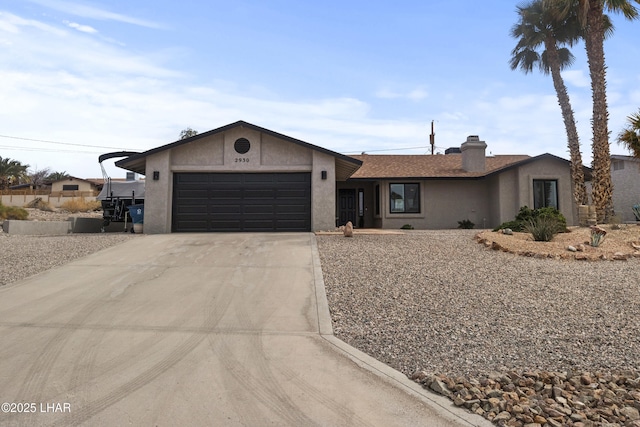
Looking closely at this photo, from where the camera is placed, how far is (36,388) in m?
4.21

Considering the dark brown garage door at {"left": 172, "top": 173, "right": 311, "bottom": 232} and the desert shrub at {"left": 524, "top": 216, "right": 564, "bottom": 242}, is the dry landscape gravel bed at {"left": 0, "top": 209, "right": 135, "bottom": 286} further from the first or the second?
the desert shrub at {"left": 524, "top": 216, "right": 564, "bottom": 242}

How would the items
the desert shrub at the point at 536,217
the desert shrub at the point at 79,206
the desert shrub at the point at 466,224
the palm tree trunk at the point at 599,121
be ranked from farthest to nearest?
the desert shrub at the point at 79,206, the desert shrub at the point at 466,224, the palm tree trunk at the point at 599,121, the desert shrub at the point at 536,217

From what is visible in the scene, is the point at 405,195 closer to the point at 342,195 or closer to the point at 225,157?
the point at 342,195

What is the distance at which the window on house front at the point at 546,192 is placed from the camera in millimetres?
19844

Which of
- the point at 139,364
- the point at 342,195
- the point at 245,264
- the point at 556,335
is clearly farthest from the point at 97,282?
the point at 342,195

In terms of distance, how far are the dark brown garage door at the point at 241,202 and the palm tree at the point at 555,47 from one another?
36.2 feet

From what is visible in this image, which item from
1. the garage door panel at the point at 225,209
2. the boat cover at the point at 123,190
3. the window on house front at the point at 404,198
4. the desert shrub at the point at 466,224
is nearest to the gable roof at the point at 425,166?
the window on house front at the point at 404,198

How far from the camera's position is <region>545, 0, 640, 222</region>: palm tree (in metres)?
16.1

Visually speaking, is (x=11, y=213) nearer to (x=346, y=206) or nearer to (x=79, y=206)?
(x=79, y=206)

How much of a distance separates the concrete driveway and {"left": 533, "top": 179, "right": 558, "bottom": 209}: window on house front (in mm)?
14610

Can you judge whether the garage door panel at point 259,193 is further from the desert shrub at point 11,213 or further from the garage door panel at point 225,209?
the desert shrub at point 11,213

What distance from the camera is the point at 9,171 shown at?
47.8m

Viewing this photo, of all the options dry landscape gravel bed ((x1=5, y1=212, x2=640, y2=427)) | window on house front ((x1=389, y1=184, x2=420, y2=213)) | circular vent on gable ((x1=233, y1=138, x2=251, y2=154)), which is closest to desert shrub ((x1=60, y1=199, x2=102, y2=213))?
circular vent on gable ((x1=233, y1=138, x2=251, y2=154))

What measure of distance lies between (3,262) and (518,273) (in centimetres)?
1131
